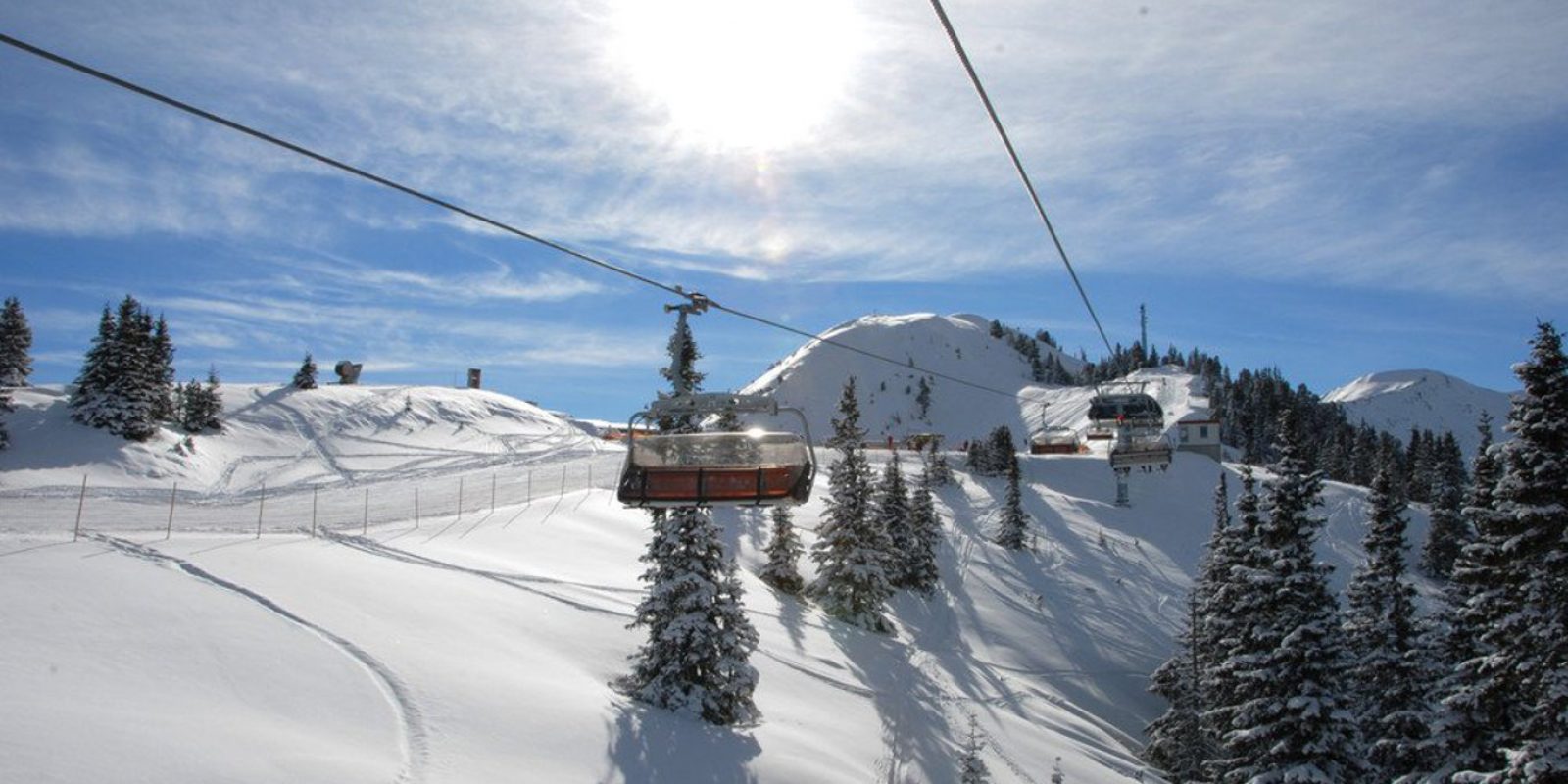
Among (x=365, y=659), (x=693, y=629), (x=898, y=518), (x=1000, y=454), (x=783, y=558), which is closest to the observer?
(x=365, y=659)

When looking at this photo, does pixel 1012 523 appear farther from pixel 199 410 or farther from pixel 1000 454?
pixel 199 410

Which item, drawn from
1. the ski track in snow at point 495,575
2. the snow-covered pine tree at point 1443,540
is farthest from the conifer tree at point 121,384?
the snow-covered pine tree at point 1443,540

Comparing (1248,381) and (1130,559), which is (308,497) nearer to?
(1130,559)

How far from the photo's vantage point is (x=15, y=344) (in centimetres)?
6462

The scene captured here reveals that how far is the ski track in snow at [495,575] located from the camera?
28844mm

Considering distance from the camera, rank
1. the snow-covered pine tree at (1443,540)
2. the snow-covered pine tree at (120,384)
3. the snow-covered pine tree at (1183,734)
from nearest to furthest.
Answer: the snow-covered pine tree at (1183,734) < the snow-covered pine tree at (120,384) < the snow-covered pine tree at (1443,540)

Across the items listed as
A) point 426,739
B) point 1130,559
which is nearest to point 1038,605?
point 1130,559

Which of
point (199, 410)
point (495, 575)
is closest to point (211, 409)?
point (199, 410)

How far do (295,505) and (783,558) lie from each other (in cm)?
2300

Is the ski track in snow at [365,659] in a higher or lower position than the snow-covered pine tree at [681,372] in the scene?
lower

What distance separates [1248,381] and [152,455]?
180 m

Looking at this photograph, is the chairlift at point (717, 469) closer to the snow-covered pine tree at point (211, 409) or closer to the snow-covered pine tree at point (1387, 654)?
the snow-covered pine tree at point (1387, 654)

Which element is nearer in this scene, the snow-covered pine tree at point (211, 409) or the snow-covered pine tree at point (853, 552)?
the snow-covered pine tree at point (853, 552)

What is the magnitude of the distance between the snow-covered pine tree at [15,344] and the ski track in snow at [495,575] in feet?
168
